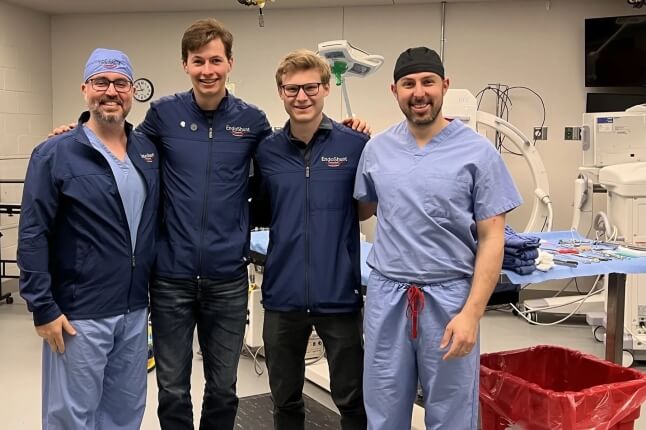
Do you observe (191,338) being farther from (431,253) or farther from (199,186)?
(431,253)

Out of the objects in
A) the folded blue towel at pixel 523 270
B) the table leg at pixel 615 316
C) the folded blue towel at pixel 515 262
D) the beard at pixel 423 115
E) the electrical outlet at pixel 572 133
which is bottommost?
the table leg at pixel 615 316

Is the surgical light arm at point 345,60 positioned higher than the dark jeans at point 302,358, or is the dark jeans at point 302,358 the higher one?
the surgical light arm at point 345,60

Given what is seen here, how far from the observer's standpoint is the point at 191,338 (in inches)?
90.3

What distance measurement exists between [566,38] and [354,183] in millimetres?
4267

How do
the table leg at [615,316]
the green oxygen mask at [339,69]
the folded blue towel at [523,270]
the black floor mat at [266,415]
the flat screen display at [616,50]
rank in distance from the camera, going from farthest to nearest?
the flat screen display at [616,50] < the green oxygen mask at [339,69] < the black floor mat at [266,415] < the table leg at [615,316] < the folded blue towel at [523,270]

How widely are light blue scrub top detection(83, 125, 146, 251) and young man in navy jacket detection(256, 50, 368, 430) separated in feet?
1.44

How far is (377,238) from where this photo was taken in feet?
6.91

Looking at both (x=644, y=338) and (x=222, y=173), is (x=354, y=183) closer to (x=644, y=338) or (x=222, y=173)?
(x=222, y=173)

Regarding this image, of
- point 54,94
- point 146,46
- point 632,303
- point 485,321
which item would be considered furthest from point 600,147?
point 54,94

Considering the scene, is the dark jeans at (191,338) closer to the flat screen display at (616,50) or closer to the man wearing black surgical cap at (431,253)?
the man wearing black surgical cap at (431,253)

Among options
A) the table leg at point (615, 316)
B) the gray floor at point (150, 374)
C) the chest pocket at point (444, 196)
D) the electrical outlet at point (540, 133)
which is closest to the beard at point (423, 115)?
the chest pocket at point (444, 196)

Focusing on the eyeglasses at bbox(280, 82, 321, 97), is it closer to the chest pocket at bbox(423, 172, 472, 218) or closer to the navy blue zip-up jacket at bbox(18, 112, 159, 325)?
the chest pocket at bbox(423, 172, 472, 218)

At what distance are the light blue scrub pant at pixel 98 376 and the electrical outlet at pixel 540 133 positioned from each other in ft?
14.8

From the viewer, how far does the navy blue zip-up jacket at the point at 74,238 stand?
191 centimetres
